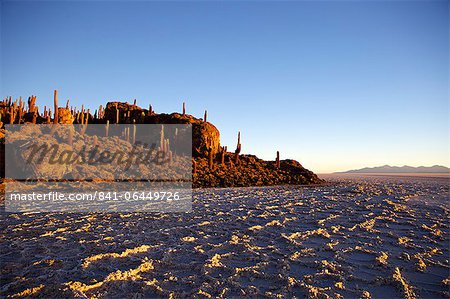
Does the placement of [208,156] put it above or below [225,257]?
above

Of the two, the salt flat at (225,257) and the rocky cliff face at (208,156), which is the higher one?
the rocky cliff face at (208,156)

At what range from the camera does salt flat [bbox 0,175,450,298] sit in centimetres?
319

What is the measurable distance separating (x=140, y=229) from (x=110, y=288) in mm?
2909

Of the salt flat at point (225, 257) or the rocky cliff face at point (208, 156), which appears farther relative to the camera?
the rocky cliff face at point (208, 156)

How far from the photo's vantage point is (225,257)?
4242mm

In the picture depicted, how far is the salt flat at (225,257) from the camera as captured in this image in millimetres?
3191

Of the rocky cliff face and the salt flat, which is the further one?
the rocky cliff face

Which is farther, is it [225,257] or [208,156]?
[208,156]

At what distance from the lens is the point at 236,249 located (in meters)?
4.65

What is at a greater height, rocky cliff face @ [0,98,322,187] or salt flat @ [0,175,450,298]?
rocky cliff face @ [0,98,322,187]

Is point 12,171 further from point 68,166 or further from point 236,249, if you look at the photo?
point 236,249

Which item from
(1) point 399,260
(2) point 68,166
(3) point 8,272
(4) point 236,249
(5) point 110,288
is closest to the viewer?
(5) point 110,288

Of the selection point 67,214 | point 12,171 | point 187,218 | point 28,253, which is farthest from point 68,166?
point 28,253

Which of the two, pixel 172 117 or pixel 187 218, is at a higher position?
pixel 172 117
